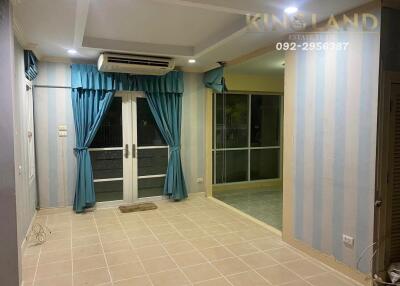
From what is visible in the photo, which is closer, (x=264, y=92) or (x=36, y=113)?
(x=36, y=113)

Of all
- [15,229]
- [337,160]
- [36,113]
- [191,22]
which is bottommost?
[15,229]

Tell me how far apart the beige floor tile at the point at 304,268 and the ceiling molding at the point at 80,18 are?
3067mm

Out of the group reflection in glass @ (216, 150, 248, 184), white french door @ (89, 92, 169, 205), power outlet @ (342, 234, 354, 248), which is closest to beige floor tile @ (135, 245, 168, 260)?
power outlet @ (342, 234, 354, 248)

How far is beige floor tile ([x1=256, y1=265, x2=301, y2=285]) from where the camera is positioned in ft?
8.91

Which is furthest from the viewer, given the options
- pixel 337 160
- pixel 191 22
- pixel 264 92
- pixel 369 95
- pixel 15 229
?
pixel 264 92

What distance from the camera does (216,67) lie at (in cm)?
520

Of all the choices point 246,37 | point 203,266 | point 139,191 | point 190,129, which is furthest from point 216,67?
point 203,266

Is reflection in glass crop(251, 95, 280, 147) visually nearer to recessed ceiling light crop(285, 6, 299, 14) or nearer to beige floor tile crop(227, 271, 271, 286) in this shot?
recessed ceiling light crop(285, 6, 299, 14)

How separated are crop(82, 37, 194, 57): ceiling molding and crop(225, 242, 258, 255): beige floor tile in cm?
275

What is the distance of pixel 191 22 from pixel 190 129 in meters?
2.58

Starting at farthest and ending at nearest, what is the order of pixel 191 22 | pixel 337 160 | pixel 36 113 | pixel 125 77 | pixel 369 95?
pixel 125 77, pixel 36 113, pixel 191 22, pixel 337 160, pixel 369 95

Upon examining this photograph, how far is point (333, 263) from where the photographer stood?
114 inches

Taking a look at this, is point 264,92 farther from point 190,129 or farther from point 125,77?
point 125,77

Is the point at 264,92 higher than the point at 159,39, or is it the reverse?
the point at 159,39
